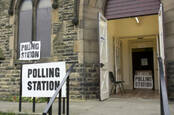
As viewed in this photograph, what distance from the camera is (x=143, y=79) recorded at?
10.0m

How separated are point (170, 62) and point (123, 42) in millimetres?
4397

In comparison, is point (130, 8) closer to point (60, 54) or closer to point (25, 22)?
point (60, 54)

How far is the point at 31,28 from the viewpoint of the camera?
7.11m

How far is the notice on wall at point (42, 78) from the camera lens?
395 cm

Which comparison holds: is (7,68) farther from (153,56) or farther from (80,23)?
(153,56)

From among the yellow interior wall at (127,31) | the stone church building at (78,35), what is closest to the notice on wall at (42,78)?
the stone church building at (78,35)

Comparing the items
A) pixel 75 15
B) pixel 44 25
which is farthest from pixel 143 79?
pixel 44 25

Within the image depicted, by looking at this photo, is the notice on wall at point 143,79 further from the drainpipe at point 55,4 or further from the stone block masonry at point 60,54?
the drainpipe at point 55,4

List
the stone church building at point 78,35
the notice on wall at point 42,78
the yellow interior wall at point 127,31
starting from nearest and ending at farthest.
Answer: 1. the notice on wall at point 42,78
2. the stone church building at point 78,35
3. the yellow interior wall at point 127,31

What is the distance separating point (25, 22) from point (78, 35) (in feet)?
8.36

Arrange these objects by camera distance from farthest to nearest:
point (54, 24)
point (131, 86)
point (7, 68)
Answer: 1. point (131, 86)
2. point (7, 68)
3. point (54, 24)

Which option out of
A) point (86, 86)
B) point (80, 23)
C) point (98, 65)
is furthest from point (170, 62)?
point (80, 23)

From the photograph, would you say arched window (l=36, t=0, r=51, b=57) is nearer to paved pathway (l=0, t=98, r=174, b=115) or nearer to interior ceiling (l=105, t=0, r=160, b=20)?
interior ceiling (l=105, t=0, r=160, b=20)

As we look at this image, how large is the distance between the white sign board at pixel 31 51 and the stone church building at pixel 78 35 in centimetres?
170
